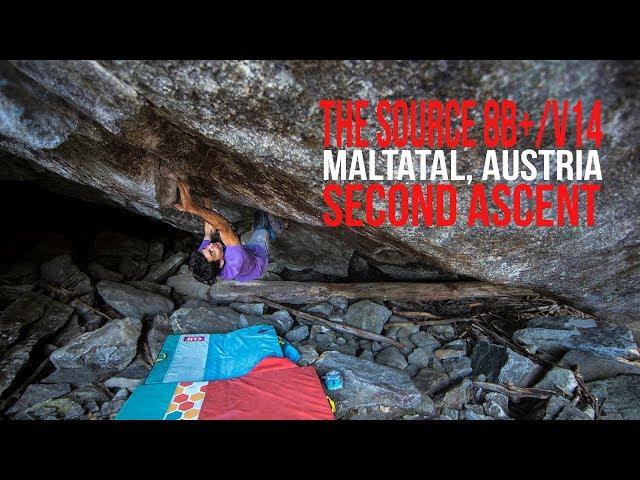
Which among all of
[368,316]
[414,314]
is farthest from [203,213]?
[414,314]

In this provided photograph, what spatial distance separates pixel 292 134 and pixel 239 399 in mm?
3037

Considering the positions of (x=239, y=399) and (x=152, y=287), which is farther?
(x=152, y=287)

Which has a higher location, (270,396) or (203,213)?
(203,213)

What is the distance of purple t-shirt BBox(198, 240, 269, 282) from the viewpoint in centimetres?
468

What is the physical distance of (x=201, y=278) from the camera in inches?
184

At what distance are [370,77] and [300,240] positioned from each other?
435cm

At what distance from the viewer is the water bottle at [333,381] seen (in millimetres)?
4340

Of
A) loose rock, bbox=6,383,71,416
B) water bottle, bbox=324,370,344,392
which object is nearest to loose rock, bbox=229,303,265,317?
water bottle, bbox=324,370,344,392

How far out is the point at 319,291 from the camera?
247 inches

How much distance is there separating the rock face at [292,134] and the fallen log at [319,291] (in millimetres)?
1725

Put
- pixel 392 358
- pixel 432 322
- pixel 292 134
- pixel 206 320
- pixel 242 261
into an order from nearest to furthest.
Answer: pixel 292 134
pixel 242 261
pixel 392 358
pixel 206 320
pixel 432 322

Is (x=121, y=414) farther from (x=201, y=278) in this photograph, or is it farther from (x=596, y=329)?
(x=596, y=329)

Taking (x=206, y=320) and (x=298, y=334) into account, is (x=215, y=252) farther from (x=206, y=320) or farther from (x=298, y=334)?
(x=298, y=334)

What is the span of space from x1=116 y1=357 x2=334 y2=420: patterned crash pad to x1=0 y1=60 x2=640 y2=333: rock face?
82.4 inches
